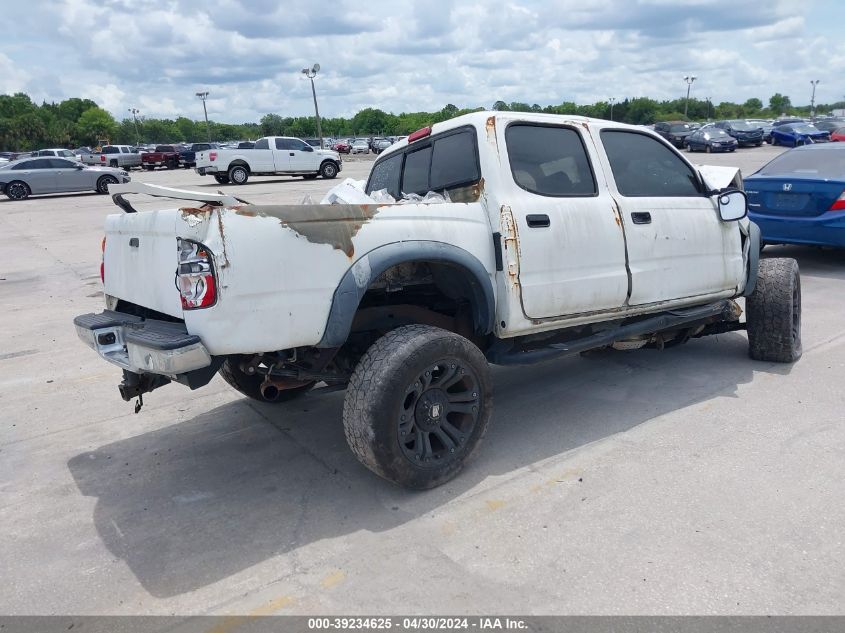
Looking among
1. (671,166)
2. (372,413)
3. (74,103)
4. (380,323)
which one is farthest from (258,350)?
(74,103)

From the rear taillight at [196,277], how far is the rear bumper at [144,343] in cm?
17

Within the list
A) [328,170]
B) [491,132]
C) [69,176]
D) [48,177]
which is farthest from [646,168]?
[328,170]

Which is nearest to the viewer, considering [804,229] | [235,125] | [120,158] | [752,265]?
[752,265]

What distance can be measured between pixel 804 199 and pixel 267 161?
2175cm

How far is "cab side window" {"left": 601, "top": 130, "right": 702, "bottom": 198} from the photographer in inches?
173

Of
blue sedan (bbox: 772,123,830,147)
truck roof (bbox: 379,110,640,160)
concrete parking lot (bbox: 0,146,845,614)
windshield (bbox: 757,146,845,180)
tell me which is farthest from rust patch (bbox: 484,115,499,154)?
blue sedan (bbox: 772,123,830,147)

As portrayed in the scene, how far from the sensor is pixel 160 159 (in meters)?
40.6

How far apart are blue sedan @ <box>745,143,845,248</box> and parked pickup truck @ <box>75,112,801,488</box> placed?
3533 mm

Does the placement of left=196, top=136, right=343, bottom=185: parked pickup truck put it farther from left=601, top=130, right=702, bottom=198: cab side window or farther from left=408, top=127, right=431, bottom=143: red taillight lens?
left=601, top=130, right=702, bottom=198: cab side window

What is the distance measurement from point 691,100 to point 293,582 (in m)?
117

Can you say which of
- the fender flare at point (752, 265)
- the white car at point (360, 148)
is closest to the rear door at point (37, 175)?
the fender flare at point (752, 265)

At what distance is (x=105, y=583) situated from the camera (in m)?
2.81

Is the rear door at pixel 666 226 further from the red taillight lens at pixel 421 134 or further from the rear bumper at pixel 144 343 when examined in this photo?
the rear bumper at pixel 144 343

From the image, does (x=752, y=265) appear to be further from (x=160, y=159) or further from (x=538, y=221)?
(x=160, y=159)
